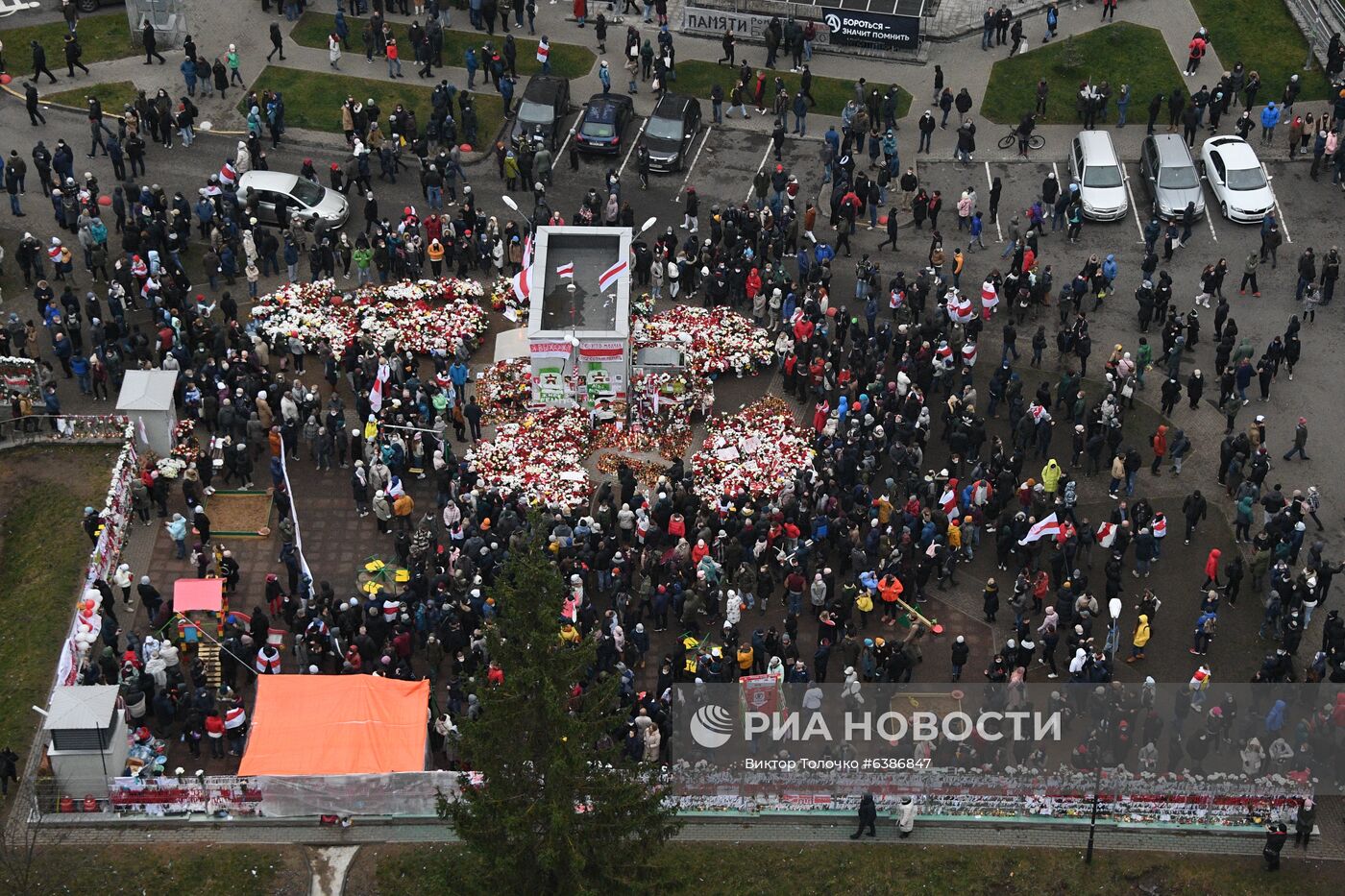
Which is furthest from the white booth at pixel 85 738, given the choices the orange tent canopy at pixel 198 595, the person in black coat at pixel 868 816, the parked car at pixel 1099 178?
the parked car at pixel 1099 178

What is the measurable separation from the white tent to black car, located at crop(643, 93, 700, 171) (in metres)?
17.1

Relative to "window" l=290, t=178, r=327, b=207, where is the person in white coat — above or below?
below

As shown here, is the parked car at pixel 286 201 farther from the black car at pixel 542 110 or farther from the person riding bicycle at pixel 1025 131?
the person riding bicycle at pixel 1025 131

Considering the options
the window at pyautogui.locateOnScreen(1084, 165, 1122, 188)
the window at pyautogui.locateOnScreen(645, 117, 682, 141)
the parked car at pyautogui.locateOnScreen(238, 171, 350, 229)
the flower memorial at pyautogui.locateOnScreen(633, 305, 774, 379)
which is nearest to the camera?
the flower memorial at pyautogui.locateOnScreen(633, 305, 774, 379)

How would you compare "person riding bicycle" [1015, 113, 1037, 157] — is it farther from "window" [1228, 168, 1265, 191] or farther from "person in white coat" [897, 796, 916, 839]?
"person in white coat" [897, 796, 916, 839]

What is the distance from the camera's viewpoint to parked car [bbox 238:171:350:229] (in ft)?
185

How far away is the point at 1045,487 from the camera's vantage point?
4641 cm

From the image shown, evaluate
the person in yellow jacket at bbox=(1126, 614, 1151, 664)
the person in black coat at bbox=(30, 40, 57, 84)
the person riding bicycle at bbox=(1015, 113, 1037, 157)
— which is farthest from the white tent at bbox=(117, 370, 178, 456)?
the person riding bicycle at bbox=(1015, 113, 1037, 157)

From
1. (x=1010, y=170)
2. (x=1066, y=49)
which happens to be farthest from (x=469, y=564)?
(x=1066, y=49)

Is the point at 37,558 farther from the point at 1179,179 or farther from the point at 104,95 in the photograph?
the point at 1179,179

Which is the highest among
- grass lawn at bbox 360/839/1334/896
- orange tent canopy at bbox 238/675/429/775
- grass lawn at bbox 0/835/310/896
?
orange tent canopy at bbox 238/675/429/775

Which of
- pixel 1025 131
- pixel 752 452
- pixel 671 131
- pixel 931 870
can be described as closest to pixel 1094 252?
pixel 1025 131

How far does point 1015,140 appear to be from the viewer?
61406mm

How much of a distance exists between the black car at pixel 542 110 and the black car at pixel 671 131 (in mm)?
2832
